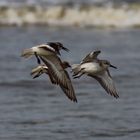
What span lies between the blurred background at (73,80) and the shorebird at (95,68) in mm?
981

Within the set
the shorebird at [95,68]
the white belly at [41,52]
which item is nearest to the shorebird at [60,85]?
the shorebird at [95,68]

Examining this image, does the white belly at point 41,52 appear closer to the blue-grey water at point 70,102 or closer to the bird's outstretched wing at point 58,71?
the bird's outstretched wing at point 58,71

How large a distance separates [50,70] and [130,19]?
1648 cm

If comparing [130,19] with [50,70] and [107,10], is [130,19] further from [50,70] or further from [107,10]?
[50,70]

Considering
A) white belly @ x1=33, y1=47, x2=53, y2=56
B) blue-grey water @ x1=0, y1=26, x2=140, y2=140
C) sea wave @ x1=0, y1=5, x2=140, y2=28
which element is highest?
sea wave @ x1=0, y1=5, x2=140, y2=28

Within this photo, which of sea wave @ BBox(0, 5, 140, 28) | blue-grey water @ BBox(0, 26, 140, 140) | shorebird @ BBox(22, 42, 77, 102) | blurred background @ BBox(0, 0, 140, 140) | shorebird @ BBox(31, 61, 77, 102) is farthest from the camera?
sea wave @ BBox(0, 5, 140, 28)

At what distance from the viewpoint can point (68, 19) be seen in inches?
1092

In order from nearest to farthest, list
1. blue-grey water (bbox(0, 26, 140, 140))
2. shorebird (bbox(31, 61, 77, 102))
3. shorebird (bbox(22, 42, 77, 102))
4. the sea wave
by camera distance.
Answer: shorebird (bbox(22, 42, 77, 102)), shorebird (bbox(31, 61, 77, 102)), blue-grey water (bbox(0, 26, 140, 140)), the sea wave

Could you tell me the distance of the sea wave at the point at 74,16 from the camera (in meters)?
27.1

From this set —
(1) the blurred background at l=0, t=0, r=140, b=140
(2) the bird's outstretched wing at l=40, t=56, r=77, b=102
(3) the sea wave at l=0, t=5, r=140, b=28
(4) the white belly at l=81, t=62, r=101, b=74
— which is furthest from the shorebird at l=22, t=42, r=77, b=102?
(3) the sea wave at l=0, t=5, r=140, b=28

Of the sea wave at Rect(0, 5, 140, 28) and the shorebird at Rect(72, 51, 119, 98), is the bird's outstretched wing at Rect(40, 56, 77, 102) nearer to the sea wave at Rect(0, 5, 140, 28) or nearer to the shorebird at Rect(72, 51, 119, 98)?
the shorebird at Rect(72, 51, 119, 98)

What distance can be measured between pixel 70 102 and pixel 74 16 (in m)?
13.3

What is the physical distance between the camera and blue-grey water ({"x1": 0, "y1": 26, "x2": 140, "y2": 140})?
12531mm

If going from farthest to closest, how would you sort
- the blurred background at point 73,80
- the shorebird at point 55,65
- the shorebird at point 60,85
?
the blurred background at point 73,80, the shorebird at point 60,85, the shorebird at point 55,65
